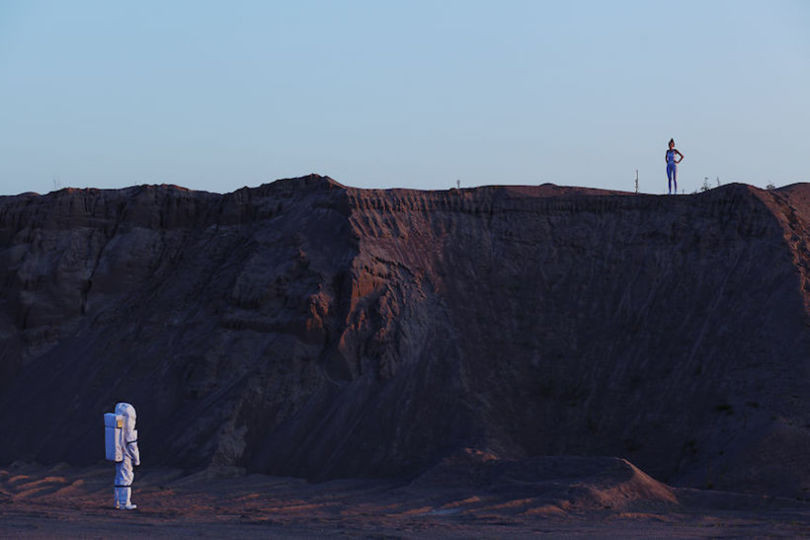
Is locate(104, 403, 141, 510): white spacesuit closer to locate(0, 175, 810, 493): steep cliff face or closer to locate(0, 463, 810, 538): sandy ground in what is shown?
locate(0, 463, 810, 538): sandy ground

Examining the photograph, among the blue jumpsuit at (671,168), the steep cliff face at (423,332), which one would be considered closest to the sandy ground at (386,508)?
the steep cliff face at (423,332)

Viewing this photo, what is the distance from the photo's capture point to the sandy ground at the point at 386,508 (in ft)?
52.9

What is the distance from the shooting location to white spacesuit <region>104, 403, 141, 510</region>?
1861 cm

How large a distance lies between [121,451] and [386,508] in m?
4.37

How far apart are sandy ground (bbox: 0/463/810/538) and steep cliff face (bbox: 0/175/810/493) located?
60.7 inches

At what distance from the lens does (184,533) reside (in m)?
15.5

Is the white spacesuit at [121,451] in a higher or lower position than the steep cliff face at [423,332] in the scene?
lower

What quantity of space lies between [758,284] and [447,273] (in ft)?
22.8

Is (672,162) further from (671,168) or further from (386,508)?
(386,508)

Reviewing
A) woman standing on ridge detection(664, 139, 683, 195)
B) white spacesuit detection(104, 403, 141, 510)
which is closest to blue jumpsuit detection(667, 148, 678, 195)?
woman standing on ridge detection(664, 139, 683, 195)

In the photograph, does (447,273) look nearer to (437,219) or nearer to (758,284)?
(437,219)

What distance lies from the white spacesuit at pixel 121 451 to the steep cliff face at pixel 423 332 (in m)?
4.92

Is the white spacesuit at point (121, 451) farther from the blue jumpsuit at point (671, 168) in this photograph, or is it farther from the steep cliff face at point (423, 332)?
the blue jumpsuit at point (671, 168)

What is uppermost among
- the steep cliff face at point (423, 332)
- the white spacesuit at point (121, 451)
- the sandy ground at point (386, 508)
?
the steep cliff face at point (423, 332)
